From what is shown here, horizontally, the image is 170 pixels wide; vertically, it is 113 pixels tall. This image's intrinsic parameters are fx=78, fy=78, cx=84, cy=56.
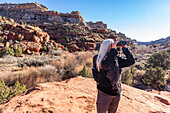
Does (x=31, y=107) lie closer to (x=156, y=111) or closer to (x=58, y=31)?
(x=156, y=111)

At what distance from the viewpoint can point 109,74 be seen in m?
1.15

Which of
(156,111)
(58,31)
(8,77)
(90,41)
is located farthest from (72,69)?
(58,31)

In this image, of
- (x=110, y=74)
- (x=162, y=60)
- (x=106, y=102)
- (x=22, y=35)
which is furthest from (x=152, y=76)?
(x=22, y=35)

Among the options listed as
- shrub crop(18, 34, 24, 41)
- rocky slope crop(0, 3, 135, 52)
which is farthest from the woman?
shrub crop(18, 34, 24, 41)

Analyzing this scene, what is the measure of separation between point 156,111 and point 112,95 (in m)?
2.27

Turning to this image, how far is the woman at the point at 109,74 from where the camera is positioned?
1161 mm

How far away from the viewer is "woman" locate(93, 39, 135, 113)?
1.16 metres

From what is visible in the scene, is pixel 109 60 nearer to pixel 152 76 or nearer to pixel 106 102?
pixel 106 102

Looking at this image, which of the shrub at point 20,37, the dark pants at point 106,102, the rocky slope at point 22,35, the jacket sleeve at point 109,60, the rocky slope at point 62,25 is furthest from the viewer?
the rocky slope at point 62,25

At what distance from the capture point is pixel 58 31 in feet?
104

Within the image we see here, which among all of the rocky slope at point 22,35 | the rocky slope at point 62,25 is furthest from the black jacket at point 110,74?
the rocky slope at point 62,25

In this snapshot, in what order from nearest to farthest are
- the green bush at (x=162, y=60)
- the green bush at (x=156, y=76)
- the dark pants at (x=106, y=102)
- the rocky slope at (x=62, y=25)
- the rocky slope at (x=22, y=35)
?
the dark pants at (x=106, y=102), the green bush at (x=156, y=76), the green bush at (x=162, y=60), the rocky slope at (x=22, y=35), the rocky slope at (x=62, y=25)

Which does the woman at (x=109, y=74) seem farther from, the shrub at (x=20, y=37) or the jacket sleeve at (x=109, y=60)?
the shrub at (x=20, y=37)

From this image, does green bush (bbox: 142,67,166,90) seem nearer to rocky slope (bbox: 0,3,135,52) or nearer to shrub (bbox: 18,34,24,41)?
rocky slope (bbox: 0,3,135,52)
